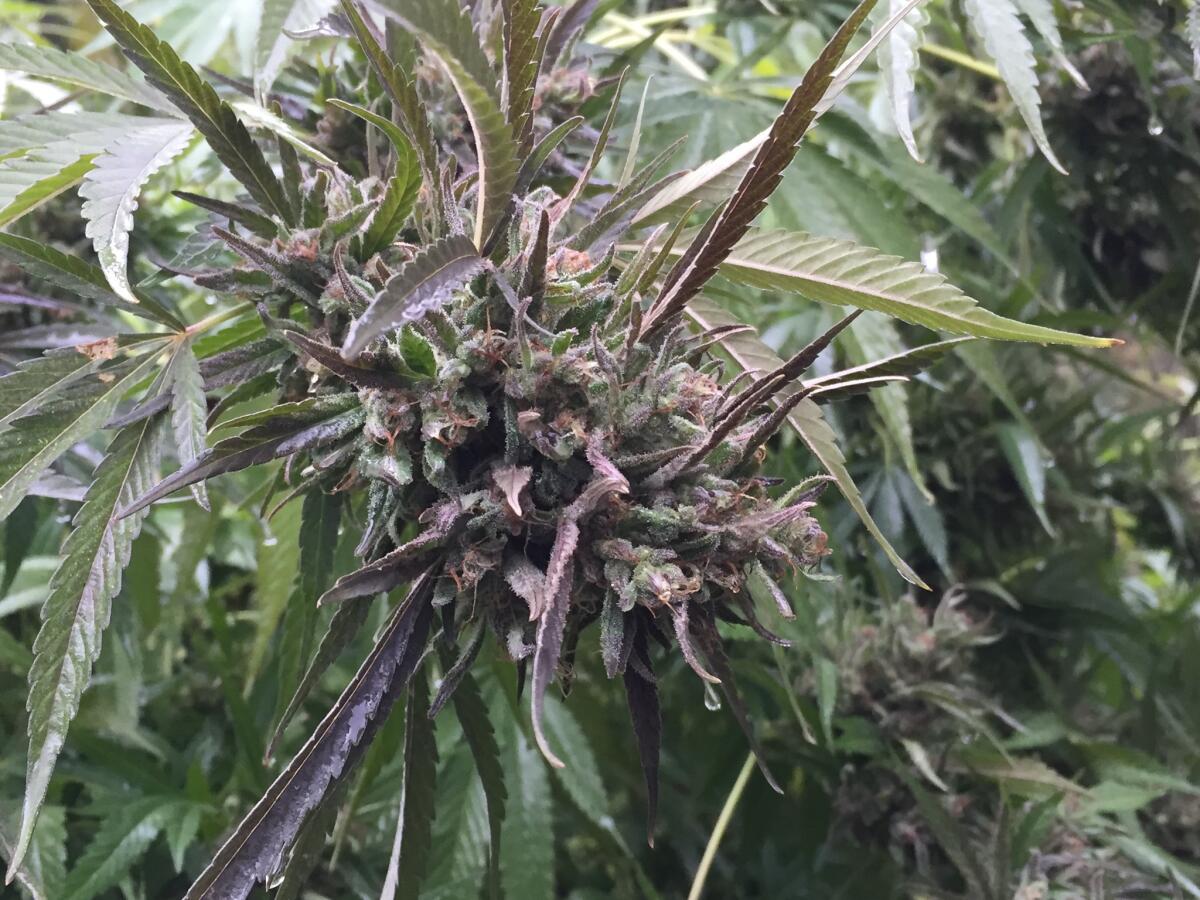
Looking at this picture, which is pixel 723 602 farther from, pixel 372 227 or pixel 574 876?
pixel 574 876

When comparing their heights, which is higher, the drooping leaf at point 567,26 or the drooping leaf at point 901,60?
the drooping leaf at point 567,26

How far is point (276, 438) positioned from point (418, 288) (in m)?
0.09

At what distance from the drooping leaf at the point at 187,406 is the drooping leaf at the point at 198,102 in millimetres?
76

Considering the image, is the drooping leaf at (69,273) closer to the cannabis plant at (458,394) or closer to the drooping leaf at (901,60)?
the cannabis plant at (458,394)

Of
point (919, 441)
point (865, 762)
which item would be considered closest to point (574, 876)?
point (865, 762)

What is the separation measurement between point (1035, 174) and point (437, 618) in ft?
2.61

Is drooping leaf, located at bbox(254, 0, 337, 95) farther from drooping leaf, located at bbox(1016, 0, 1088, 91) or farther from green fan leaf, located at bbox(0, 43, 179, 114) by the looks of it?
drooping leaf, located at bbox(1016, 0, 1088, 91)

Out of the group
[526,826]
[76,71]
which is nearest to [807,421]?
[76,71]

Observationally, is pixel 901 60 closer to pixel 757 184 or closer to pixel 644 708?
pixel 757 184

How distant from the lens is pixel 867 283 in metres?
0.34

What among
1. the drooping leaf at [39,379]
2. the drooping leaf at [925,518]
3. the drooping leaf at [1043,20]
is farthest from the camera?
the drooping leaf at [925,518]

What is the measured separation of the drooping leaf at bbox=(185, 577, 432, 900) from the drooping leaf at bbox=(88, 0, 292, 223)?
0.18 metres

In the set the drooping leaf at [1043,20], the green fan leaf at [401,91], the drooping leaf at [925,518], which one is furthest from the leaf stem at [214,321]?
the drooping leaf at [925,518]

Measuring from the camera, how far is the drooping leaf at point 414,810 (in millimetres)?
349
